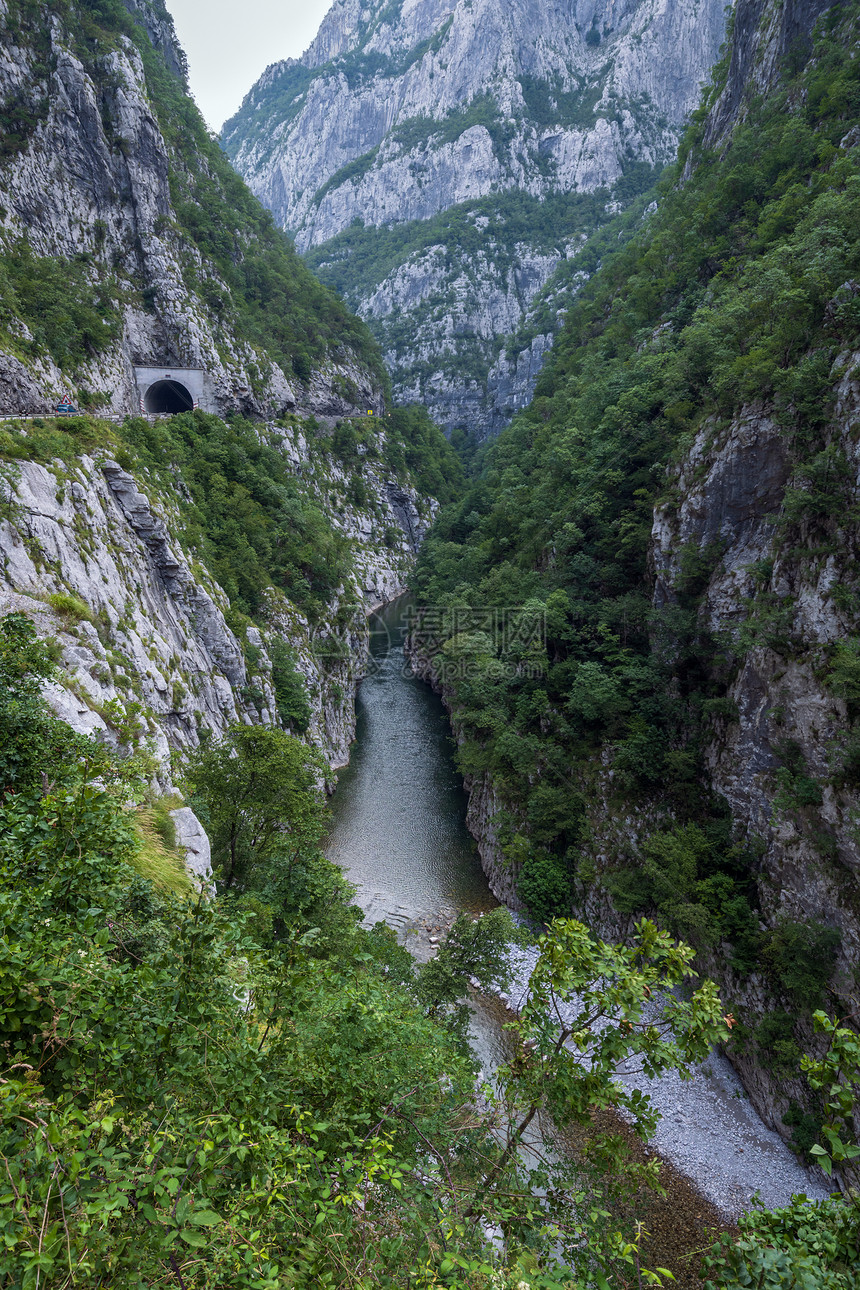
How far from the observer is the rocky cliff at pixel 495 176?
356 ft

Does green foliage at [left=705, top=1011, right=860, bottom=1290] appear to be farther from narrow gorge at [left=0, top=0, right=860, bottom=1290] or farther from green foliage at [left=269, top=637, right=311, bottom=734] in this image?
green foliage at [left=269, top=637, right=311, bottom=734]

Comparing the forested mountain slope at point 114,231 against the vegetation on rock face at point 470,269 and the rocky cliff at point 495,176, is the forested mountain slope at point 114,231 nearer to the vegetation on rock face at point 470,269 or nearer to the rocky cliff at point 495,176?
the vegetation on rock face at point 470,269

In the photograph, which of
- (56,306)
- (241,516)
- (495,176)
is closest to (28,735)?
(241,516)

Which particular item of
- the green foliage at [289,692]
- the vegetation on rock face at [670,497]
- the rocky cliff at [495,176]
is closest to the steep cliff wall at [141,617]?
the green foliage at [289,692]

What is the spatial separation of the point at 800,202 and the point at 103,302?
133ft

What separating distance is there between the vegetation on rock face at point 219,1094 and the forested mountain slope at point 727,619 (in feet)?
40.3

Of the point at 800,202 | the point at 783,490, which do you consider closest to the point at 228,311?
the point at 800,202

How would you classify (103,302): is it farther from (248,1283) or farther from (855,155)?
(248,1283)

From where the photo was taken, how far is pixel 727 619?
1970 centimetres

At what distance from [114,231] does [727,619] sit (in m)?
46.9

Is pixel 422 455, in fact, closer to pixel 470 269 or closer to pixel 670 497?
pixel 470 269

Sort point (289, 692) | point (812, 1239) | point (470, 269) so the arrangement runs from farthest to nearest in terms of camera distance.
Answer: point (470, 269)
point (289, 692)
point (812, 1239)

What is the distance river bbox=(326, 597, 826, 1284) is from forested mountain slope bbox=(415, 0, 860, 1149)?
0.98 meters

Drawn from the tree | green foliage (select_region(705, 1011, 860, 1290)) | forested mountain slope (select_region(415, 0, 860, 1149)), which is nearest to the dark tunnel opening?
forested mountain slope (select_region(415, 0, 860, 1149))
